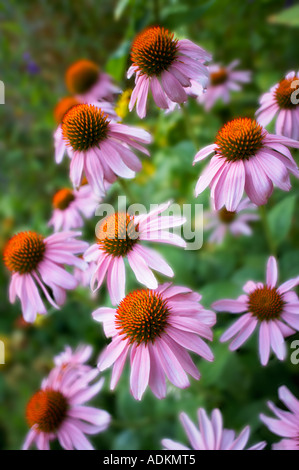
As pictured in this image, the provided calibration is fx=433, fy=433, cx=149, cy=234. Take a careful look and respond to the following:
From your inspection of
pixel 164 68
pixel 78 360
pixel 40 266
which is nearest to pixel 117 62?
pixel 164 68

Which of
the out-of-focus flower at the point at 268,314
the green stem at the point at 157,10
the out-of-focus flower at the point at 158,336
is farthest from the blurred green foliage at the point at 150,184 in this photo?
the out-of-focus flower at the point at 158,336

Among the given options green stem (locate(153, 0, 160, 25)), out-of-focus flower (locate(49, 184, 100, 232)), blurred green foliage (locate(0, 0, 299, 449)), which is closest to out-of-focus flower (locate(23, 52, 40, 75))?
blurred green foliage (locate(0, 0, 299, 449))

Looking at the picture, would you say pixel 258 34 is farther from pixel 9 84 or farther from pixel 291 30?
pixel 9 84

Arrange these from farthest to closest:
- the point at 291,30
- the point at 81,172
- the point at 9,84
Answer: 1. the point at 9,84
2. the point at 291,30
3. the point at 81,172

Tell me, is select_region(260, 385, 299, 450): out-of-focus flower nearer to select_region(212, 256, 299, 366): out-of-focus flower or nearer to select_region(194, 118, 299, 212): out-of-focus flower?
select_region(212, 256, 299, 366): out-of-focus flower

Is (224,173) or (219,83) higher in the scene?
(219,83)

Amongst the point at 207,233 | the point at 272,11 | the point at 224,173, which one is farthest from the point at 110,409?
the point at 272,11

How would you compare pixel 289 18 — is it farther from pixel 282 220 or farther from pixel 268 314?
pixel 268 314
